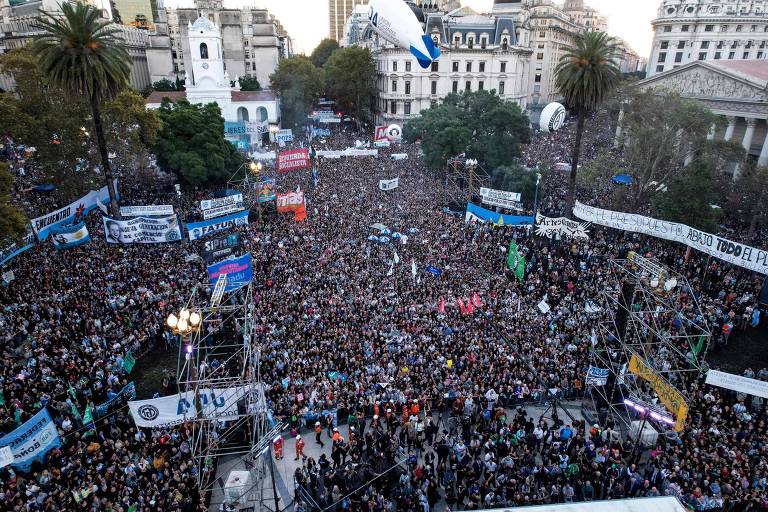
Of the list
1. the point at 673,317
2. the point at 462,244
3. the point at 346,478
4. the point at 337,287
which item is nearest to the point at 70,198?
the point at 337,287

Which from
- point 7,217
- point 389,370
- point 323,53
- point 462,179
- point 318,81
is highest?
point 323,53

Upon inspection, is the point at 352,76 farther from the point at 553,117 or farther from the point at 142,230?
the point at 142,230

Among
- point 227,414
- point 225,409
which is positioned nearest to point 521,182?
point 227,414

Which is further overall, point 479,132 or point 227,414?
point 479,132

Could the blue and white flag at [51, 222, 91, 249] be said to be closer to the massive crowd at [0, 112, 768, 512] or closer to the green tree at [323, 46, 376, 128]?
the massive crowd at [0, 112, 768, 512]

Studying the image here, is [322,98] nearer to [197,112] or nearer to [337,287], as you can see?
[197,112]

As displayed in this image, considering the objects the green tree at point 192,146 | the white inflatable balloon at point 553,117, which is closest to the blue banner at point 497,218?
the white inflatable balloon at point 553,117

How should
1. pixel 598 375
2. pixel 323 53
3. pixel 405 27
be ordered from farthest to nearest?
1. pixel 323 53
2. pixel 405 27
3. pixel 598 375
